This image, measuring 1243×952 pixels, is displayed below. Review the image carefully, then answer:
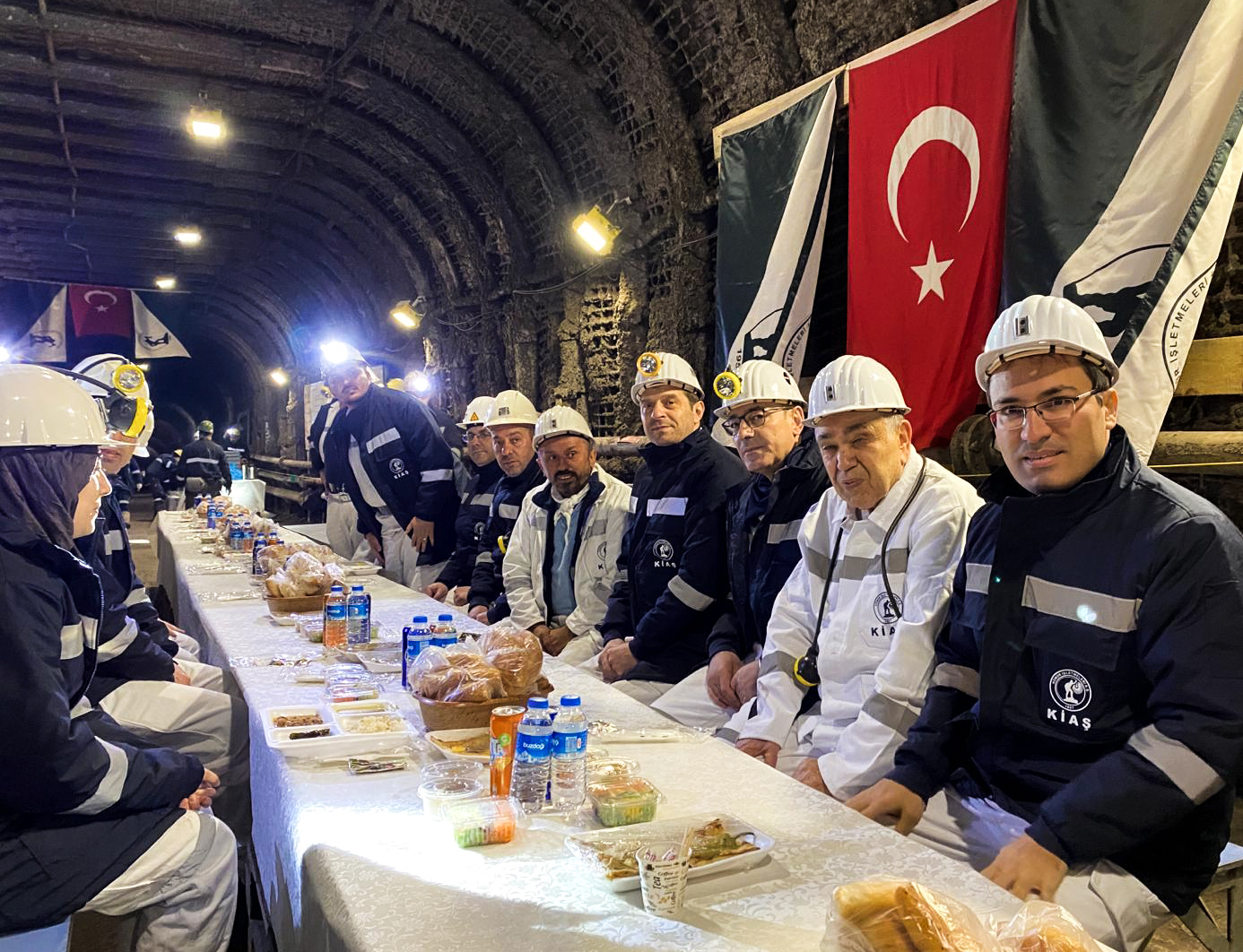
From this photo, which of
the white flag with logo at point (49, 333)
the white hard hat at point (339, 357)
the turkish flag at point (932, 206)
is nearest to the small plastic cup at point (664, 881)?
the turkish flag at point (932, 206)

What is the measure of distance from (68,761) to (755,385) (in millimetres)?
2646

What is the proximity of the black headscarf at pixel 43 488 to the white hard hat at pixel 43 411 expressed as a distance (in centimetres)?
2

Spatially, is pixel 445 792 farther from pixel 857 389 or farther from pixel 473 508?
pixel 473 508

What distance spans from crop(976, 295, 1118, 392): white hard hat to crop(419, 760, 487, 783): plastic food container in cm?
161

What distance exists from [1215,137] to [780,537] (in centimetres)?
217

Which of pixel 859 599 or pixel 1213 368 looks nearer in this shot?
pixel 859 599

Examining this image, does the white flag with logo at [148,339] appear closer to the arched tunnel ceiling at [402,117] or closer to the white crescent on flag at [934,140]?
the arched tunnel ceiling at [402,117]

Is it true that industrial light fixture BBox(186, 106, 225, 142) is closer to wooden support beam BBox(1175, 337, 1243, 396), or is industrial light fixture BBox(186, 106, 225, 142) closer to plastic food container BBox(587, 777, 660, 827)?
wooden support beam BBox(1175, 337, 1243, 396)

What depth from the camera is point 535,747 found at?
180 centimetres

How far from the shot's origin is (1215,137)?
319 centimetres

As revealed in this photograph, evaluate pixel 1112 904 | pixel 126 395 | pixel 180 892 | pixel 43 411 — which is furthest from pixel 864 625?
pixel 126 395

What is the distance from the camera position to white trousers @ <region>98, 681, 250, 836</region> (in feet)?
10.5

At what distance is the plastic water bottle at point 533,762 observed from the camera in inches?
71.1

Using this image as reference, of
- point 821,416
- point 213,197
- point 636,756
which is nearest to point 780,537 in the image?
point 821,416
